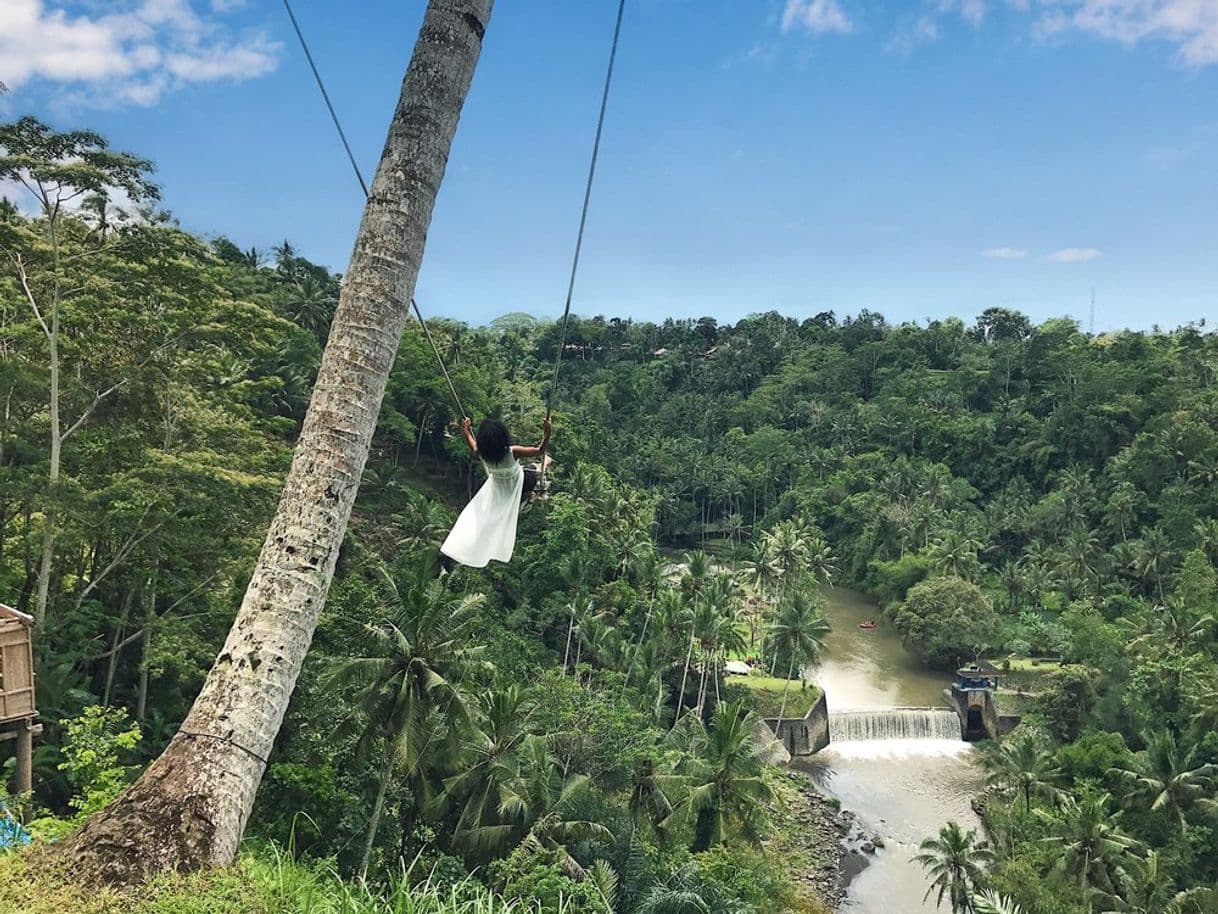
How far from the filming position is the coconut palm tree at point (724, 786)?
1571 cm

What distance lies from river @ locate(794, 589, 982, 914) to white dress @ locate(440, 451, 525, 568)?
57.7 ft

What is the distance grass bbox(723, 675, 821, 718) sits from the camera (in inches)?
971

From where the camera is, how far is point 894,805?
845 inches

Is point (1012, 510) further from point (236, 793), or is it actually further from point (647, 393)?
point (236, 793)

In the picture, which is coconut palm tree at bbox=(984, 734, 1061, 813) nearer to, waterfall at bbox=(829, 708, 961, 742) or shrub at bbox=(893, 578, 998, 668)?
waterfall at bbox=(829, 708, 961, 742)

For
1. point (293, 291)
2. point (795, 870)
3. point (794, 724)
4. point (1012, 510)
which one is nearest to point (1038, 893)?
point (795, 870)

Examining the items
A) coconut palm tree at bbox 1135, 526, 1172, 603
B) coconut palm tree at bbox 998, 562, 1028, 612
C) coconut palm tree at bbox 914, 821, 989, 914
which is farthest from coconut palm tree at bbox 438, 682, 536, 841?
coconut palm tree at bbox 1135, 526, 1172, 603

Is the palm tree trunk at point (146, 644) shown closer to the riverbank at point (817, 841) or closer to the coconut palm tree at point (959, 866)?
the riverbank at point (817, 841)

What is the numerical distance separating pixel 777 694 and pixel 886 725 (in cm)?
348

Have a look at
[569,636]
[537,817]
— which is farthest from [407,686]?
[569,636]

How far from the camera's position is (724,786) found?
52.8ft

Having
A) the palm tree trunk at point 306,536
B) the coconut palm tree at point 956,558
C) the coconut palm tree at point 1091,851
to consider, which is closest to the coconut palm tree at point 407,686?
the palm tree trunk at point 306,536

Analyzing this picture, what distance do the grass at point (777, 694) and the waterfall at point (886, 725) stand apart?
3.38ft

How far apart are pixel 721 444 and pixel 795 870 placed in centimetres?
3892
